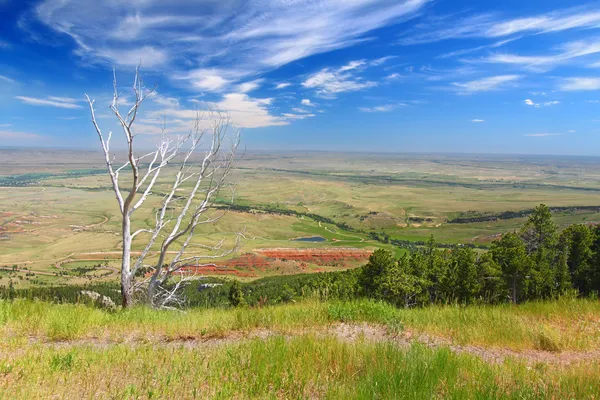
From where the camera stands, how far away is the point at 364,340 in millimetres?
5309

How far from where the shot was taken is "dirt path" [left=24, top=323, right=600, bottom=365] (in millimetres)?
5012

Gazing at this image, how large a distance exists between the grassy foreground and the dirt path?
0.06m

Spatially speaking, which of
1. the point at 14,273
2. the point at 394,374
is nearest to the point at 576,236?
the point at 394,374

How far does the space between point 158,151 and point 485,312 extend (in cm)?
892

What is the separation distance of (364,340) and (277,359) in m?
1.71

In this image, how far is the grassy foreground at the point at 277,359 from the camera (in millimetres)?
3506

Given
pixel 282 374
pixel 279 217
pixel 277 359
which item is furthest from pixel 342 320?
pixel 279 217

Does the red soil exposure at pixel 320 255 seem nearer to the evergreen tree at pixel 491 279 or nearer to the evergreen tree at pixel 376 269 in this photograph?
the evergreen tree at pixel 376 269

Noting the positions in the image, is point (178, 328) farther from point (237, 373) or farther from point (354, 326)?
point (354, 326)

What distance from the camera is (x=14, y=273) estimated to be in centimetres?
6588

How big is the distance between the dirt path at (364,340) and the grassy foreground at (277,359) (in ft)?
0.21

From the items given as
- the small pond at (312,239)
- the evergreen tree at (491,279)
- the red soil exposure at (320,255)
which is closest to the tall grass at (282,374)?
the evergreen tree at (491,279)

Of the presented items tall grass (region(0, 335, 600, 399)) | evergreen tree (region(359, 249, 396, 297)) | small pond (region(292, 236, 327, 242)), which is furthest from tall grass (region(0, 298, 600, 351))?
small pond (region(292, 236, 327, 242))

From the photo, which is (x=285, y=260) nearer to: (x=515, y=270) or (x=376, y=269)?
(x=376, y=269)
